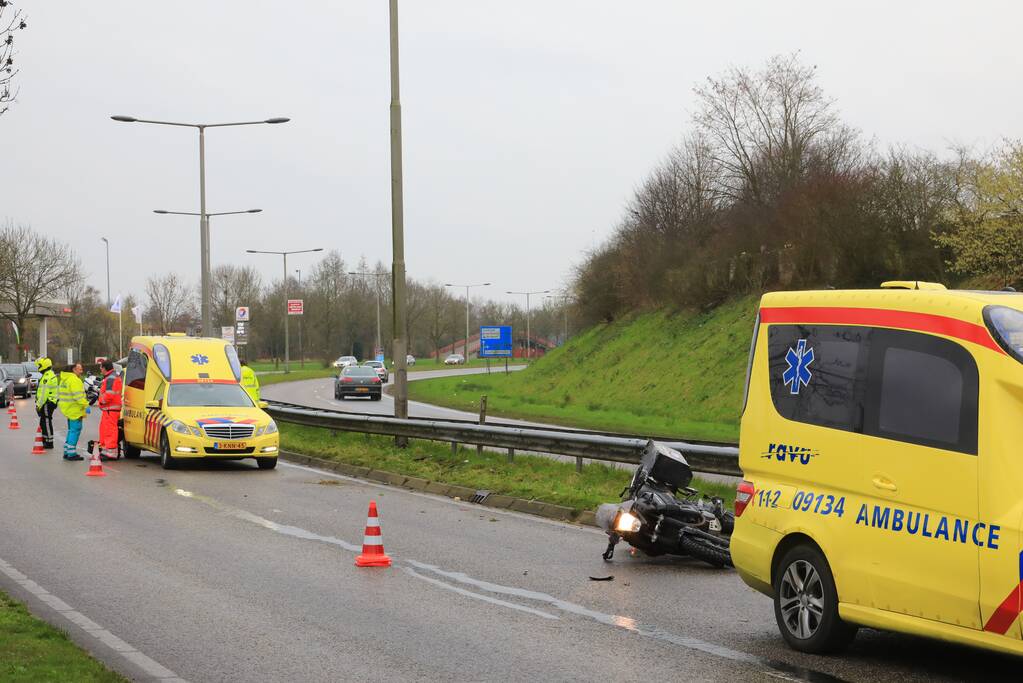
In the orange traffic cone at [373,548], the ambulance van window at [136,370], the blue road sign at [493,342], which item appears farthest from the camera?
the blue road sign at [493,342]

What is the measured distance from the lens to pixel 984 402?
6.34m

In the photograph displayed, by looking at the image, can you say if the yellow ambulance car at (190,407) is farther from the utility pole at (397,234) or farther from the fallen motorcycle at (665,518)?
the fallen motorcycle at (665,518)

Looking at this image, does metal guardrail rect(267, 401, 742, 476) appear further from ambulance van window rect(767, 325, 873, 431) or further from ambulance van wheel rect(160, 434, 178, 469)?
ambulance van window rect(767, 325, 873, 431)

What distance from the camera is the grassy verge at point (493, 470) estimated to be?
1541 centimetres

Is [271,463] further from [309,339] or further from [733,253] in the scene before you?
[309,339]

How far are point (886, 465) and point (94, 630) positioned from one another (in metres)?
5.44

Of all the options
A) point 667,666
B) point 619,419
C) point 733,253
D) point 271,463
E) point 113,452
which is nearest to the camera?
point 667,666

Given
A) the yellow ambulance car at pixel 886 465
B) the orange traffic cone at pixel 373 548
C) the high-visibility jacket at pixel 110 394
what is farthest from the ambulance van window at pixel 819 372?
the high-visibility jacket at pixel 110 394

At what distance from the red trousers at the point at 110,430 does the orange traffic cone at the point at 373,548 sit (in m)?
13.1

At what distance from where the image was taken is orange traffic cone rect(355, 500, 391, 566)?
11156 millimetres

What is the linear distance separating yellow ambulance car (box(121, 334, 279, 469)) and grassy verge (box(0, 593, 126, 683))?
12.3 meters

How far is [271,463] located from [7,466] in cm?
476

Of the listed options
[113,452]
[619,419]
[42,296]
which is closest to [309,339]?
[42,296]

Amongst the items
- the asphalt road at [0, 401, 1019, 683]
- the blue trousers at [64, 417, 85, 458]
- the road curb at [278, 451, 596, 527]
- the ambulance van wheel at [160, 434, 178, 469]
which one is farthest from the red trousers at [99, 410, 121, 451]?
the asphalt road at [0, 401, 1019, 683]
